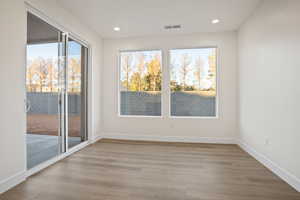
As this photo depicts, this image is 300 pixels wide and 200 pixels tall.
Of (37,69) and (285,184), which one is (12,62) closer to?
(37,69)

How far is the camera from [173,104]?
4.74 metres

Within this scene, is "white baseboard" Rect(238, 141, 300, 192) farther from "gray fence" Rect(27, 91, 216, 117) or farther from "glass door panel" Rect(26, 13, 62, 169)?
"glass door panel" Rect(26, 13, 62, 169)

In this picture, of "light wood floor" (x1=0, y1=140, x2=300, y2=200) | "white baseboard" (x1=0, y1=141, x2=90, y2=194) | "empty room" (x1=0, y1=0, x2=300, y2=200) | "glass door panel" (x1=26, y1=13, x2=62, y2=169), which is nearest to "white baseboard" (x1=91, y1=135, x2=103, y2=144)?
"empty room" (x1=0, y1=0, x2=300, y2=200)

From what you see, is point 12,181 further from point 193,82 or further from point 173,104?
point 193,82

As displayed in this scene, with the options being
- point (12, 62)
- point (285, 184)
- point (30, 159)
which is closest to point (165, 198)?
point (285, 184)

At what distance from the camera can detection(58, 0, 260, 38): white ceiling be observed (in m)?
3.13

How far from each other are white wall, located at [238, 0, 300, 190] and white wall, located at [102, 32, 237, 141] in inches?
22.0

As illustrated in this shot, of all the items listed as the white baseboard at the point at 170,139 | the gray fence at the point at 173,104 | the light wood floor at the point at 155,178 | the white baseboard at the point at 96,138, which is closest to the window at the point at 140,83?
the gray fence at the point at 173,104

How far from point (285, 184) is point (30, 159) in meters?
3.73

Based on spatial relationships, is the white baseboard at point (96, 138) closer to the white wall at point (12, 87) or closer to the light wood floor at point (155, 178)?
the light wood floor at point (155, 178)

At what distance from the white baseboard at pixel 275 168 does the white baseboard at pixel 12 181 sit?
361 centimetres

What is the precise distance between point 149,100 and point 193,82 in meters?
1.30

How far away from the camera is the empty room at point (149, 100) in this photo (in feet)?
7.31

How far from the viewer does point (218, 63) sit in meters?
4.46
